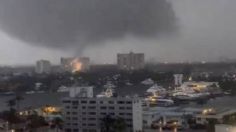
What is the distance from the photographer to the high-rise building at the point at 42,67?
110 ft

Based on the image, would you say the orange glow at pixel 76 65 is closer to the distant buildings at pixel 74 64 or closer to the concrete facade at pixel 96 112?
the distant buildings at pixel 74 64

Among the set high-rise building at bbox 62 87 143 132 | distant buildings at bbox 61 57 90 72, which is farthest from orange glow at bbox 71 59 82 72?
high-rise building at bbox 62 87 143 132

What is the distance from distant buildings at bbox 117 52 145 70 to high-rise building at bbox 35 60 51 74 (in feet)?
15.3

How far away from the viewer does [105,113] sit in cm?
930

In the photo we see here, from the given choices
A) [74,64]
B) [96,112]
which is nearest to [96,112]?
[96,112]

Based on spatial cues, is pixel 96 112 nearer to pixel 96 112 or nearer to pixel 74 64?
pixel 96 112

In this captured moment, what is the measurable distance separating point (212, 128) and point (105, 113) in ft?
7.04

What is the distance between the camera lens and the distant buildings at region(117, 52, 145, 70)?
34.1 metres

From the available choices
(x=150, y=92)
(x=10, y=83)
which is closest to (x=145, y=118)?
(x=150, y=92)

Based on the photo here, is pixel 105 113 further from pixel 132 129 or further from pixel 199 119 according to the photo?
pixel 199 119

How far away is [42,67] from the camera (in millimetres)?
33719

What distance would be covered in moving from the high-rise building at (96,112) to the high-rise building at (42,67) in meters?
23.5

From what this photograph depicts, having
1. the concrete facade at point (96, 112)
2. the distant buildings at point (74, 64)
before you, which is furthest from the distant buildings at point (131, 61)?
the concrete facade at point (96, 112)

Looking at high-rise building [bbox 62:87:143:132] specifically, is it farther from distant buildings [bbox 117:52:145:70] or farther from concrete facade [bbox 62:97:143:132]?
distant buildings [bbox 117:52:145:70]
